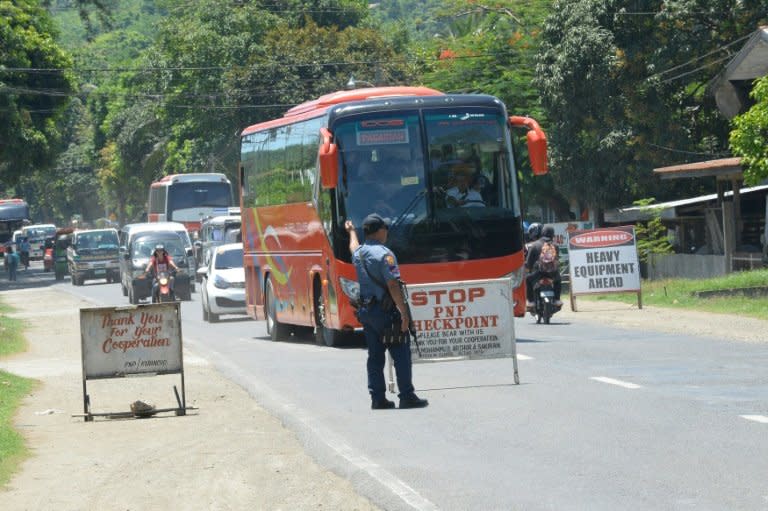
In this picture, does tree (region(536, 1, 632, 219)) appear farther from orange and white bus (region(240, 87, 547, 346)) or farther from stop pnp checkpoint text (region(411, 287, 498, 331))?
stop pnp checkpoint text (region(411, 287, 498, 331))

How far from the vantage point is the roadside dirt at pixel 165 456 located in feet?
30.9

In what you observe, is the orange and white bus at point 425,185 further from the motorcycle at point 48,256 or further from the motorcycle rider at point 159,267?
the motorcycle at point 48,256

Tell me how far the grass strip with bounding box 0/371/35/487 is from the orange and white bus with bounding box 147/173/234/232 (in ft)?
134

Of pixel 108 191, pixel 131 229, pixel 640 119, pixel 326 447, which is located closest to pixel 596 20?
pixel 640 119

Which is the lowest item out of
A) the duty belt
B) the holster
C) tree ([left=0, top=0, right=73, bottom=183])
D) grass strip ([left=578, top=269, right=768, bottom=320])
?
grass strip ([left=578, top=269, right=768, bottom=320])

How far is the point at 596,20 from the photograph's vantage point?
42.6 metres

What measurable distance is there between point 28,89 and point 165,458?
2008 inches

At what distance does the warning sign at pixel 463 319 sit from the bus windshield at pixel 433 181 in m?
5.55

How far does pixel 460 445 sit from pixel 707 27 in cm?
3163

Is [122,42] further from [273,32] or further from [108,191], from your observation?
[273,32]

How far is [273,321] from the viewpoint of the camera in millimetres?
26688

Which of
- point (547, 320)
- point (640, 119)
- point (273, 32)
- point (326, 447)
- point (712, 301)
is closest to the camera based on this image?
point (326, 447)

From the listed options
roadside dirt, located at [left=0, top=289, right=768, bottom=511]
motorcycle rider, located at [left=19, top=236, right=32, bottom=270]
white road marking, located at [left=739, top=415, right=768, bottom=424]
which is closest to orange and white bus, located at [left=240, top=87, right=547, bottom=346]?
roadside dirt, located at [left=0, top=289, right=768, bottom=511]

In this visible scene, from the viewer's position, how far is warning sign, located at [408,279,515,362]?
1494 centimetres
